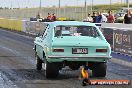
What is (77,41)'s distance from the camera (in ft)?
38.4

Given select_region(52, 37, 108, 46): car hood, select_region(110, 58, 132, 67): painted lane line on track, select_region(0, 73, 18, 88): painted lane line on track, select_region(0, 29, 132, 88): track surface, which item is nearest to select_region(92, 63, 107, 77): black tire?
select_region(0, 29, 132, 88): track surface

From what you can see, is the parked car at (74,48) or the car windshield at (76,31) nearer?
the parked car at (74,48)

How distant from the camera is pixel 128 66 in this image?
52.9ft

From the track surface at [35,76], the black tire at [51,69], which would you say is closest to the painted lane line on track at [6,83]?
the track surface at [35,76]

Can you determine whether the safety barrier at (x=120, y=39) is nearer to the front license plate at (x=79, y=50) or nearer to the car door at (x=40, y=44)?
the car door at (x=40, y=44)

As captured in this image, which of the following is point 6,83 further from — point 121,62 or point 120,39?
point 120,39

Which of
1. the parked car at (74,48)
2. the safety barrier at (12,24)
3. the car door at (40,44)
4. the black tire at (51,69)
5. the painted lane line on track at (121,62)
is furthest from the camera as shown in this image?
the safety barrier at (12,24)

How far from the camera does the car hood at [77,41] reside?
458 inches

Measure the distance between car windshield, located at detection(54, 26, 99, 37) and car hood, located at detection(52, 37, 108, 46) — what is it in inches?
16.3

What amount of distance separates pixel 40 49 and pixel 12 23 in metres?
33.9

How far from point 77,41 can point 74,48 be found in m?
0.21

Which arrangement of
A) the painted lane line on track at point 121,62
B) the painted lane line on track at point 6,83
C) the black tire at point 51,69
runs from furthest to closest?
1. the painted lane line on track at point 121,62
2. the black tire at point 51,69
3. the painted lane line on track at point 6,83

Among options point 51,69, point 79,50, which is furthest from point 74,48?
point 51,69

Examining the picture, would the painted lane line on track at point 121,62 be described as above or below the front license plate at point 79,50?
below
